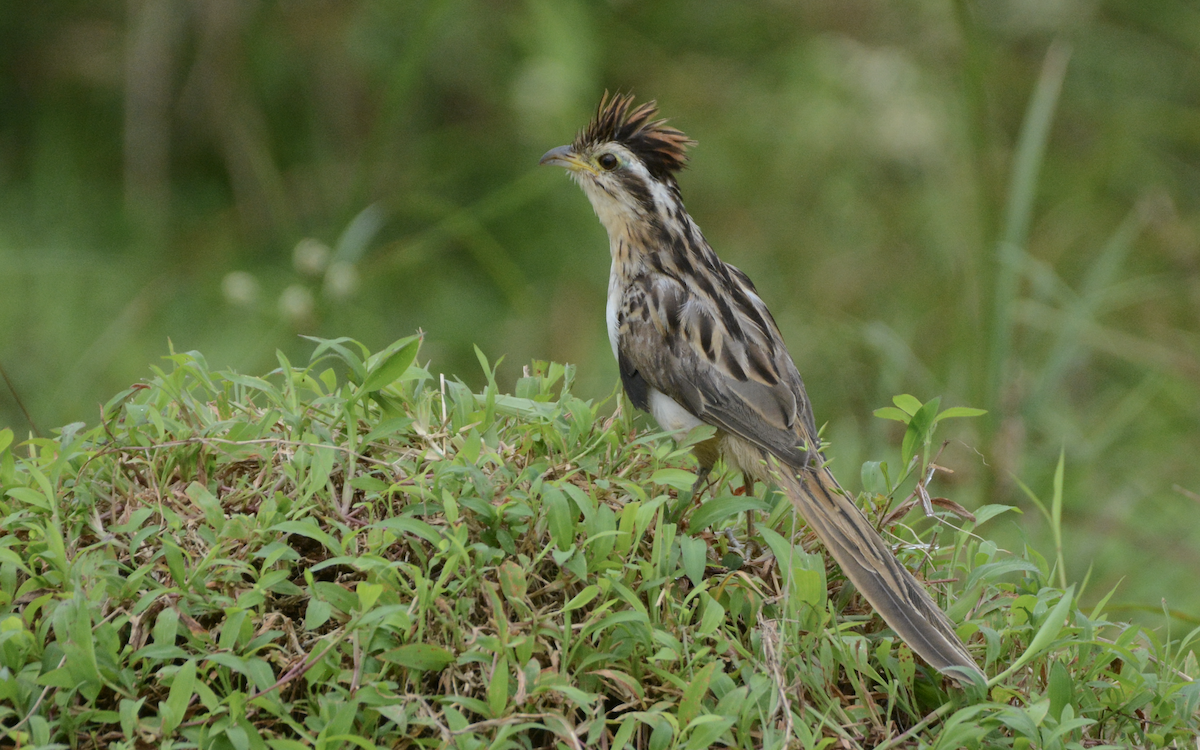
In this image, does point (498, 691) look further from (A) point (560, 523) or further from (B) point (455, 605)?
(A) point (560, 523)

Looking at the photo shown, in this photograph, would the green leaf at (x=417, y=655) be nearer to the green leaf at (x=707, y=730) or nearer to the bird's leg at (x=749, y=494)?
the green leaf at (x=707, y=730)

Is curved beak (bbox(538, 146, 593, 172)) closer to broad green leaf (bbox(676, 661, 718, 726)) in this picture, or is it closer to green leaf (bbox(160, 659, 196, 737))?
broad green leaf (bbox(676, 661, 718, 726))

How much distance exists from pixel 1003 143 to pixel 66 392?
716cm

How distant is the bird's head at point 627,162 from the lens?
488 centimetres

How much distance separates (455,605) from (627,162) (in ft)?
8.86

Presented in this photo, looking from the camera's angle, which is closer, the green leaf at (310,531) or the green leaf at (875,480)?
the green leaf at (310,531)

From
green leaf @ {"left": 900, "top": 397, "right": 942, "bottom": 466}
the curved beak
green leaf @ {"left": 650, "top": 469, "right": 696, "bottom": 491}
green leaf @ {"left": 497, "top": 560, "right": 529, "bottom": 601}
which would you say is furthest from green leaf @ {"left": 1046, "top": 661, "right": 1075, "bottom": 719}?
the curved beak

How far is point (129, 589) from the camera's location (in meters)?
2.62

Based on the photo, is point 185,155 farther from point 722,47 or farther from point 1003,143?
point 1003,143

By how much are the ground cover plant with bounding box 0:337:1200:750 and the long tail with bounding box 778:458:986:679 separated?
0.29ft

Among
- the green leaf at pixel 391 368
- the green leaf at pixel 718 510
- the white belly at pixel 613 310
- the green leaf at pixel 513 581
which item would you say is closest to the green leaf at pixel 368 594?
the green leaf at pixel 513 581

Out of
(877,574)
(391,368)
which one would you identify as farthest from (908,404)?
(391,368)

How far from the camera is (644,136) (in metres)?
4.90

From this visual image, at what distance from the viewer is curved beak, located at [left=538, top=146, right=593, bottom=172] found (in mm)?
5094
